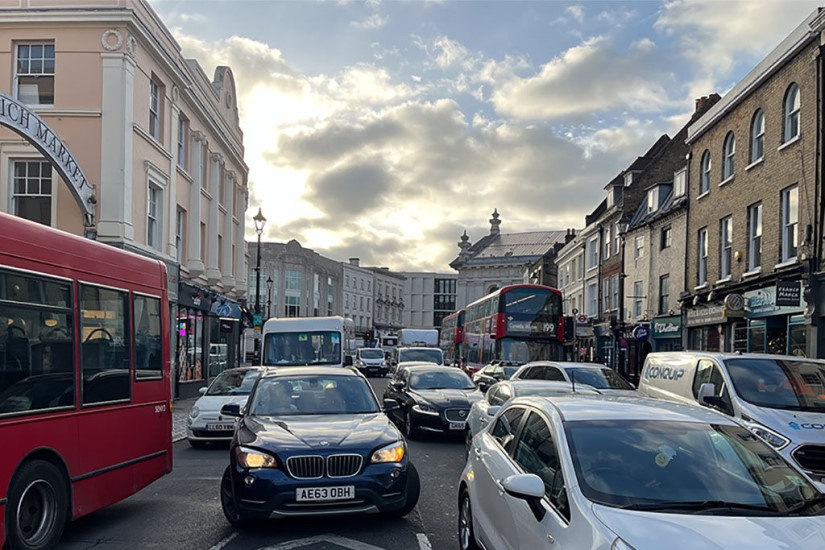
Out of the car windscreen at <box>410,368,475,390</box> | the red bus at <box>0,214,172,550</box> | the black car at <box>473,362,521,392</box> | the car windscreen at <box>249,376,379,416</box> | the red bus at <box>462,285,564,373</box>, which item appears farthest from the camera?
the red bus at <box>462,285,564,373</box>

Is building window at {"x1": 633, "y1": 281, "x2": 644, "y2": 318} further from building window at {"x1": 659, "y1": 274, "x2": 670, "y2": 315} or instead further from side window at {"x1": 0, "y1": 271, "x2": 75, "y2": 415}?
side window at {"x1": 0, "y1": 271, "x2": 75, "y2": 415}

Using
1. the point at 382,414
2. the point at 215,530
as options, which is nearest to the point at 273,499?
the point at 215,530

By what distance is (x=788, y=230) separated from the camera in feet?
62.7

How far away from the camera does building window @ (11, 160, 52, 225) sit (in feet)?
61.6

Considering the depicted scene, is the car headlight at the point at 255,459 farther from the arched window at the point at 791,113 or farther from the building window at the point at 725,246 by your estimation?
the building window at the point at 725,246

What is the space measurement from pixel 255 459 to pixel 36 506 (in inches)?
73.5

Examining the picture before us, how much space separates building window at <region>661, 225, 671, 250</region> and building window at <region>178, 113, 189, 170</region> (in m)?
19.7

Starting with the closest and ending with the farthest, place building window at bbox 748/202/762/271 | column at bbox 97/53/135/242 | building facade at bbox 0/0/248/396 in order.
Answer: building facade at bbox 0/0/248/396 < column at bbox 97/53/135/242 < building window at bbox 748/202/762/271

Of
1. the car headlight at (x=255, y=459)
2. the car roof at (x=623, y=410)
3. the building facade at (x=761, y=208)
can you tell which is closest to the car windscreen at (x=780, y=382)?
the car roof at (x=623, y=410)

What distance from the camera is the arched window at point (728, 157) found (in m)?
23.3

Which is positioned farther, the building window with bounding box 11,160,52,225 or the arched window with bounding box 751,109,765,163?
the arched window with bounding box 751,109,765,163

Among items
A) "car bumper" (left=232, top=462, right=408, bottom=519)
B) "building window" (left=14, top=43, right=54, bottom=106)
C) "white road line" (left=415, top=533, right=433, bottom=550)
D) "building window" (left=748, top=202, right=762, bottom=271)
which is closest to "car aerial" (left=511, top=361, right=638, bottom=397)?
"white road line" (left=415, top=533, right=433, bottom=550)

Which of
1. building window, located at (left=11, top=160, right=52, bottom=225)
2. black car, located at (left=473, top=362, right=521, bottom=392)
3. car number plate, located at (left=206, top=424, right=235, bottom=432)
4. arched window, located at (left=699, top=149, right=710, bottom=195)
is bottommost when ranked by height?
car number plate, located at (left=206, top=424, right=235, bottom=432)

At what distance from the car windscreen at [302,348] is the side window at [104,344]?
1230cm
